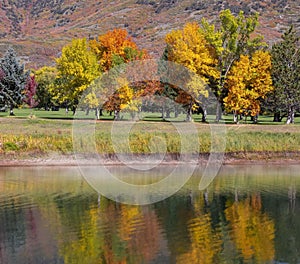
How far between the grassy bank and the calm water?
765 centimetres

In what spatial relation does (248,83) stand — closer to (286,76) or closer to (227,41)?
(286,76)

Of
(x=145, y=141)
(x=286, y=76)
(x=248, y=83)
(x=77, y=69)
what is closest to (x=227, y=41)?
(x=248, y=83)

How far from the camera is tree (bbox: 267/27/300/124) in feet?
212

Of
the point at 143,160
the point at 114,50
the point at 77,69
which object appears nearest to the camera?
the point at 143,160

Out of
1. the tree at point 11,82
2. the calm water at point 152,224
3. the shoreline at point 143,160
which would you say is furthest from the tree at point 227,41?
the tree at point 11,82

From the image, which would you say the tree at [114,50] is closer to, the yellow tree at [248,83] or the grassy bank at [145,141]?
the yellow tree at [248,83]

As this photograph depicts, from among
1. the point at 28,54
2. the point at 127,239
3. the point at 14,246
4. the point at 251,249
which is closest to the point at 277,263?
the point at 251,249

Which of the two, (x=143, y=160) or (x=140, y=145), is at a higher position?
(x=140, y=145)

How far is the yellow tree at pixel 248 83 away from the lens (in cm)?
6206

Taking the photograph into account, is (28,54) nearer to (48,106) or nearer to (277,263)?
(48,106)

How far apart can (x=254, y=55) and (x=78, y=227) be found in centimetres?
4273

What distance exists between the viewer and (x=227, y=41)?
6450 cm

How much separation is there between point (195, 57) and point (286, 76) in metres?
10.4

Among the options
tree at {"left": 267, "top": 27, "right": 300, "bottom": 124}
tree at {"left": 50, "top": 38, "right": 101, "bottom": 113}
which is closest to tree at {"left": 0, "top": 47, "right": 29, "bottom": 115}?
tree at {"left": 50, "top": 38, "right": 101, "bottom": 113}
